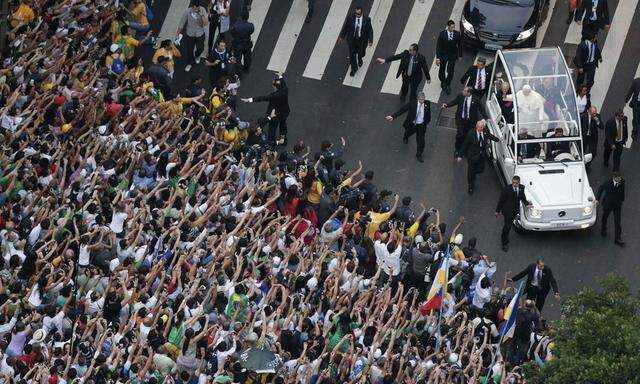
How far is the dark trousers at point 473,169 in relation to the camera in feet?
109

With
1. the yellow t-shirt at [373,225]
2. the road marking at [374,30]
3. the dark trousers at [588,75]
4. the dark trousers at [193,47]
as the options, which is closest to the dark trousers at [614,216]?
the dark trousers at [588,75]

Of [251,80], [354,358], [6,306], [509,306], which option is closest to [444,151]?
[251,80]

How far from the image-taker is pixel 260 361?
24.8m

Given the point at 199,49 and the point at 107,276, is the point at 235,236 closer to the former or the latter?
the point at 107,276

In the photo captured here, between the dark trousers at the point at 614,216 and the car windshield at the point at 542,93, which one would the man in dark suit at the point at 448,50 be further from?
the dark trousers at the point at 614,216

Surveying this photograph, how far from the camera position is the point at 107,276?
26797 millimetres

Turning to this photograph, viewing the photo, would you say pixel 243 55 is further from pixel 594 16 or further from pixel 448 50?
pixel 594 16

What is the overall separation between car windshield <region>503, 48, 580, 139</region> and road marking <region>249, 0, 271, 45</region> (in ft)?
20.2

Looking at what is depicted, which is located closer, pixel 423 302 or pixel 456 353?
pixel 456 353

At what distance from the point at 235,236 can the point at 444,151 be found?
25.0ft

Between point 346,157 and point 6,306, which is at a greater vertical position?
point 6,306

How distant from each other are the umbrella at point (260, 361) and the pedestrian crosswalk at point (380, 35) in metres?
12.2

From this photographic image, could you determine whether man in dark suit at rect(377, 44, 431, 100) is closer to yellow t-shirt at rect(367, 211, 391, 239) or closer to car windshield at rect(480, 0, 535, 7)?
car windshield at rect(480, 0, 535, 7)

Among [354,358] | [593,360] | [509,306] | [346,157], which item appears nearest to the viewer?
[593,360]
